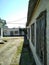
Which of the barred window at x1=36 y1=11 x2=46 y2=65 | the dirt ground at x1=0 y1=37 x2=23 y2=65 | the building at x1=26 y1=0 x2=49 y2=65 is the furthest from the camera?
the dirt ground at x1=0 y1=37 x2=23 y2=65

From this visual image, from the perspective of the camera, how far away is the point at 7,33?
57.9 m

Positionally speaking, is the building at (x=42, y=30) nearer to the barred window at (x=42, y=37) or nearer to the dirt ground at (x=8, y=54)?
the barred window at (x=42, y=37)

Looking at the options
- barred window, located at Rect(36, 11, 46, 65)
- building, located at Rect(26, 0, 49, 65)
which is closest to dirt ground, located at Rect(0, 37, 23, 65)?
building, located at Rect(26, 0, 49, 65)

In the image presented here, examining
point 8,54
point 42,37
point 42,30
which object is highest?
point 42,30

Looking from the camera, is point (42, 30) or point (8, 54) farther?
point (8, 54)

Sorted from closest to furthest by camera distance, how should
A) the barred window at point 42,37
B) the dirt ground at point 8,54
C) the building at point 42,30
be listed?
the building at point 42,30, the barred window at point 42,37, the dirt ground at point 8,54

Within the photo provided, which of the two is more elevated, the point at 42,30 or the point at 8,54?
the point at 42,30

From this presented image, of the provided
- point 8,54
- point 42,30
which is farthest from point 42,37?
point 8,54

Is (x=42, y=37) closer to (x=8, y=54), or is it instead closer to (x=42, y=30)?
(x=42, y=30)

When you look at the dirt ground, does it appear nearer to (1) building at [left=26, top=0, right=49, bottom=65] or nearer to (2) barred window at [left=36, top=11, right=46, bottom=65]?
(1) building at [left=26, top=0, right=49, bottom=65]

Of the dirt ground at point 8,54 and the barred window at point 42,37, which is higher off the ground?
the barred window at point 42,37

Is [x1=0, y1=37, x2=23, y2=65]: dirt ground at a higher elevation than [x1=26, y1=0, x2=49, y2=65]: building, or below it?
below

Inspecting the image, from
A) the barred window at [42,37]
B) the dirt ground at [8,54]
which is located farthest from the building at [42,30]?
the dirt ground at [8,54]

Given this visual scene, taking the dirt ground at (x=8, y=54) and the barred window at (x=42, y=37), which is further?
the dirt ground at (x=8, y=54)
